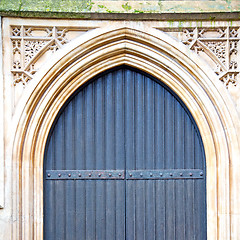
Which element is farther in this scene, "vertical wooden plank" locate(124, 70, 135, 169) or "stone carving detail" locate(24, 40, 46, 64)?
"vertical wooden plank" locate(124, 70, 135, 169)

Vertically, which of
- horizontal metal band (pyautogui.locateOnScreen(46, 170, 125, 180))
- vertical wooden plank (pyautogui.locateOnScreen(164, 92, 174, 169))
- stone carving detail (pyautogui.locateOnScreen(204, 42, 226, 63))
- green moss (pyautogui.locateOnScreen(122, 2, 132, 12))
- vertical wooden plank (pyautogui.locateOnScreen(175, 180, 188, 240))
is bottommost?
vertical wooden plank (pyautogui.locateOnScreen(175, 180, 188, 240))

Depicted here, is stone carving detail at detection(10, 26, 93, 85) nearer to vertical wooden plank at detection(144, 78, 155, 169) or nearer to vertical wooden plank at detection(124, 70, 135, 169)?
vertical wooden plank at detection(124, 70, 135, 169)

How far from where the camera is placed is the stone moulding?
435 cm

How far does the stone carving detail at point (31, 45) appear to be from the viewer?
14.4 feet

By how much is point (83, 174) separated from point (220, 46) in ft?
6.16

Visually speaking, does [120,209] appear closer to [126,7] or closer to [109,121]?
[109,121]

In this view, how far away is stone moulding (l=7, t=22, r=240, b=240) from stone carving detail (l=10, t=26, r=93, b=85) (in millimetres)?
95

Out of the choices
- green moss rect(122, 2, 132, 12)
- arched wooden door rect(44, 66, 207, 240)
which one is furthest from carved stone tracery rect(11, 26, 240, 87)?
arched wooden door rect(44, 66, 207, 240)

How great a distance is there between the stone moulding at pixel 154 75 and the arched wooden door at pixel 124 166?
0.14 meters

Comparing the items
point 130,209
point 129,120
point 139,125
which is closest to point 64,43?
point 129,120

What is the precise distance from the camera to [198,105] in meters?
4.51

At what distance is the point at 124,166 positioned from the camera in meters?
4.61

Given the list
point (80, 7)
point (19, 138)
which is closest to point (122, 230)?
point (19, 138)

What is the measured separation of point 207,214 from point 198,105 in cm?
109
